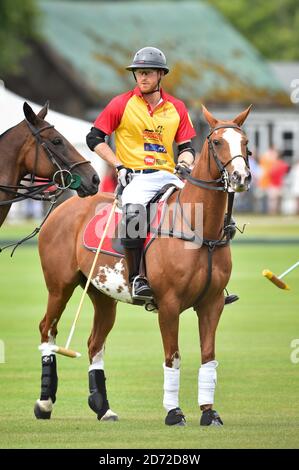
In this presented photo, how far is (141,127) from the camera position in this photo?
10.5m

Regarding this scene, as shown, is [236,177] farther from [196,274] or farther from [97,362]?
[97,362]

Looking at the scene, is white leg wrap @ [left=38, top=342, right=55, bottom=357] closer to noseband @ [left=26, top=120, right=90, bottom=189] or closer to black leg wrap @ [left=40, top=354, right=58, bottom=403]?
black leg wrap @ [left=40, top=354, right=58, bottom=403]

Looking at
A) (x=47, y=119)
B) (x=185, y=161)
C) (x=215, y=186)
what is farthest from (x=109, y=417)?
(x=47, y=119)

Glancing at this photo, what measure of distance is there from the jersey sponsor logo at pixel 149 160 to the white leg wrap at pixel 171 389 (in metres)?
1.63

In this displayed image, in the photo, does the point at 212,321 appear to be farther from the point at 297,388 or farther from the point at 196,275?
the point at 297,388

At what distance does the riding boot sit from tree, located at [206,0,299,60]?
62.0 m

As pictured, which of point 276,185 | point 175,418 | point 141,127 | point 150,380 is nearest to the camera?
point 175,418

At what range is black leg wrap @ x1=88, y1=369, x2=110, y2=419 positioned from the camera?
10.5 metres

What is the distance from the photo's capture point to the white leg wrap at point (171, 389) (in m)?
9.96

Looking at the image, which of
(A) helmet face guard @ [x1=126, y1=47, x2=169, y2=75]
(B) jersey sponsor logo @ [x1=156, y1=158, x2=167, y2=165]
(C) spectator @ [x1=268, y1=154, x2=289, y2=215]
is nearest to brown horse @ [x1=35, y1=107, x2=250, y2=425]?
(B) jersey sponsor logo @ [x1=156, y1=158, x2=167, y2=165]

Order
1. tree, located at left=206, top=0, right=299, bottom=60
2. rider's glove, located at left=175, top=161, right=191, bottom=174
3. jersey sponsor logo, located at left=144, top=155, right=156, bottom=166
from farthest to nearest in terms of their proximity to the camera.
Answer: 1. tree, located at left=206, top=0, right=299, bottom=60
2. jersey sponsor logo, located at left=144, top=155, right=156, bottom=166
3. rider's glove, located at left=175, top=161, right=191, bottom=174

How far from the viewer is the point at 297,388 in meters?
11.9

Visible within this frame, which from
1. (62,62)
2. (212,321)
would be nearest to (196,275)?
(212,321)

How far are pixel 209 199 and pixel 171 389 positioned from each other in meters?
1.41
